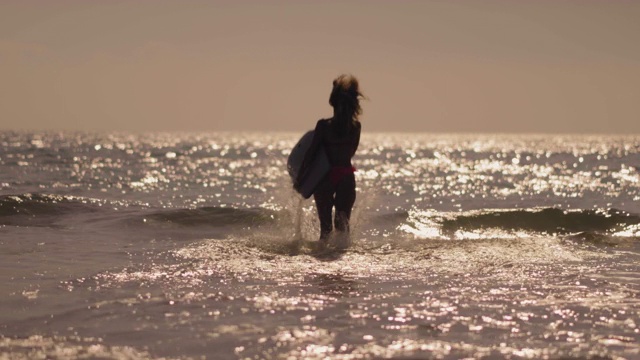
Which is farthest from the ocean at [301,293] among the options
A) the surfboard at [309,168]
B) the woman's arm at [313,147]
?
the woman's arm at [313,147]

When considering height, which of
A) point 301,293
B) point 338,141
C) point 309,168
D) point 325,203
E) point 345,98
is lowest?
point 301,293

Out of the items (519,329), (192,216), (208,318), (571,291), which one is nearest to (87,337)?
(208,318)

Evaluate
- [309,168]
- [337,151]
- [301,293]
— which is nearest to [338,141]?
[337,151]

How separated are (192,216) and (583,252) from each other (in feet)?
22.0

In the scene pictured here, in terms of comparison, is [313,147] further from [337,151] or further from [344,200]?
[344,200]

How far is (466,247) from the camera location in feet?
30.5

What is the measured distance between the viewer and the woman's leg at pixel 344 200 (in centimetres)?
928

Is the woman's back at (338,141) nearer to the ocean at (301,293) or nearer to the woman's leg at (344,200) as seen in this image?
the woman's leg at (344,200)

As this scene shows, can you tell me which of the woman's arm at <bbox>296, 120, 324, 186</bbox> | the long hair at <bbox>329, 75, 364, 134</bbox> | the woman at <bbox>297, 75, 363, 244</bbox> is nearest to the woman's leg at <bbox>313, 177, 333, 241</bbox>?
the woman at <bbox>297, 75, 363, 244</bbox>

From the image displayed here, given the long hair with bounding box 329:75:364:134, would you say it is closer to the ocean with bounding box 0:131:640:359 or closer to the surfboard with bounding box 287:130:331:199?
the surfboard with bounding box 287:130:331:199

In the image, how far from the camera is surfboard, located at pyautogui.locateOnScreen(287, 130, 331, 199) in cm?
922

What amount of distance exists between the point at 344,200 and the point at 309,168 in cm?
54

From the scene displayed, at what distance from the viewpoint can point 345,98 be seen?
29.7 feet

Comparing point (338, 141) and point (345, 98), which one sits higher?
point (345, 98)
